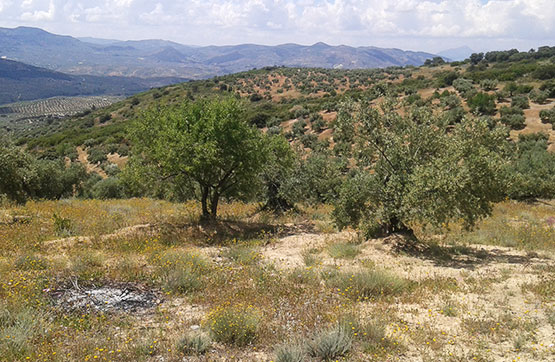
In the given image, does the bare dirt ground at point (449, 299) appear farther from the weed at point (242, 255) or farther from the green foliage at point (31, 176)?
the green foliage at point (31, 176)

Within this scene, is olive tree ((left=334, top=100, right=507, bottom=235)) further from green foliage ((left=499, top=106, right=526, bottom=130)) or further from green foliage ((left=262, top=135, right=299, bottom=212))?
green foliage ((left=499, top=106, right=526, bottom=130))

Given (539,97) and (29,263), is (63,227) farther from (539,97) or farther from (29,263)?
(539,97)

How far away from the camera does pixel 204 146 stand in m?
11.7

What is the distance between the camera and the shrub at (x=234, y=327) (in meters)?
5.84

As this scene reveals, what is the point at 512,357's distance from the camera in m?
5.40

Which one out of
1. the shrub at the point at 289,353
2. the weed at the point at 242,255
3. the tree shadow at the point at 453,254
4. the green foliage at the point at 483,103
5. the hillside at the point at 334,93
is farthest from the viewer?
the hillside at the point at 334,93

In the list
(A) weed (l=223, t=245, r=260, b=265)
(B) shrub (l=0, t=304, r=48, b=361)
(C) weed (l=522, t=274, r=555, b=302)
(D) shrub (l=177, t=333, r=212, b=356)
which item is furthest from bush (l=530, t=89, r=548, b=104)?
(B) shrub (l=0, t=304, r=48, b=361)

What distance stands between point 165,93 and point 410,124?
90.3 meters

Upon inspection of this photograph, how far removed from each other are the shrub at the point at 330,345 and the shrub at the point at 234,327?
3.44 ft

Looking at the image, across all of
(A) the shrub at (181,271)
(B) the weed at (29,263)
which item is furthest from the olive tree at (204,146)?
(B) the weed at (29,263)

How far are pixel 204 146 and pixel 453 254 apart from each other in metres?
8.88

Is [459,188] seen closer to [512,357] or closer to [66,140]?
[512,357]

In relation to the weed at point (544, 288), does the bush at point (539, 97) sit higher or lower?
higher

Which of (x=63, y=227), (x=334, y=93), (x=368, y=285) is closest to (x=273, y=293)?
(x=368, y=285)
